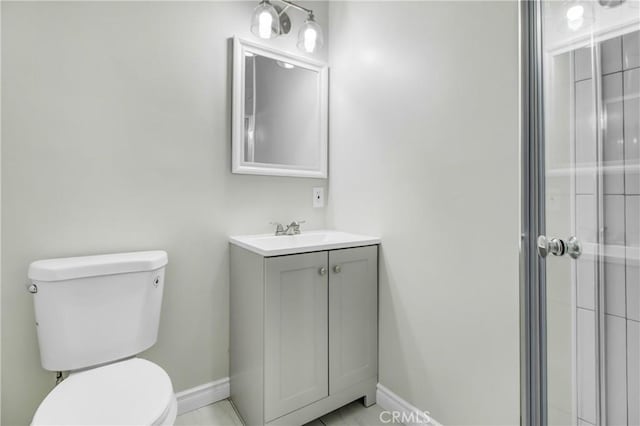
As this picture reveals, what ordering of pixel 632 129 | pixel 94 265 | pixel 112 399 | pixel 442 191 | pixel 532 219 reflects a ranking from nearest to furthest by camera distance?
1. pixel 632 129
2. pixel 532 219
3. pixel 112 399
4. pixel 94 265
5. pixel 442 191

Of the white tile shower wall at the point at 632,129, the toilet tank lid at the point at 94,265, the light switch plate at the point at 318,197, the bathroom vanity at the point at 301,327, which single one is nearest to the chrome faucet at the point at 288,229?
the bathroom vanity at the point at 301,327

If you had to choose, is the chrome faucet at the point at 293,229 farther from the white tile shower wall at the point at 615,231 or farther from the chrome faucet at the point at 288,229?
the white tile shower wall at the point at 615,231

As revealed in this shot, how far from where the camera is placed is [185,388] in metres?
1.62

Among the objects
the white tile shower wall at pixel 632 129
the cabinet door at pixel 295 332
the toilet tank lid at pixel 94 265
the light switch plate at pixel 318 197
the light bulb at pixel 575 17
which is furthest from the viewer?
the light switch plate at pixel 318 197

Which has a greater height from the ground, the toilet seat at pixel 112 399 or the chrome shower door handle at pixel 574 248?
the chrome shower door handle at pixel 574 248

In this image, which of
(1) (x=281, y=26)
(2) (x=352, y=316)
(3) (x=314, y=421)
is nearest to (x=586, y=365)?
(2) (x=352, y=316)

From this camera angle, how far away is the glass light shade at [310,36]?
5.76 feet

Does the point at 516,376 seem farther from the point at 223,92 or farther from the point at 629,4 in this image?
the point at 223,92

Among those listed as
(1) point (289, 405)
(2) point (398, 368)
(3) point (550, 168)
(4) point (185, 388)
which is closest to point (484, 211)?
(3) point (550, 168)

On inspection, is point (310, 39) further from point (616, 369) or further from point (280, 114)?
point (616, 369)

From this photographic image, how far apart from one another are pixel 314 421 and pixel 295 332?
508mm

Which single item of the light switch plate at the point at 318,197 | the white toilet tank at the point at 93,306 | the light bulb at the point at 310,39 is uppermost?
the light bulb at the point at 310,39

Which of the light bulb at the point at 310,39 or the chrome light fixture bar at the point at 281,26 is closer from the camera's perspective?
the chrome light fixture bar at the point at 281,26

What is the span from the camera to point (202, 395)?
1647 mm
